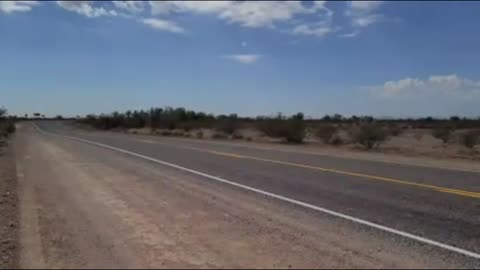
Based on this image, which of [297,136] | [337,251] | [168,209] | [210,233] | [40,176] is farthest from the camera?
[297,136]

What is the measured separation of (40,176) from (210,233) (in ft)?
35.1

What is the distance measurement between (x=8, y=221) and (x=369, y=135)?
28692 millimetres

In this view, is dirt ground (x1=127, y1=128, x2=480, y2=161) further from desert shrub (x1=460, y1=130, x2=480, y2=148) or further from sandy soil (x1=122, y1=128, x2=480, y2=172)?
desert shrub (x1=460, y1=130, x2=480, y2=148)

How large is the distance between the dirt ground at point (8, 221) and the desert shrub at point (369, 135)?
22.8 m

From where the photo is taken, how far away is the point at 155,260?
7148 millimetres

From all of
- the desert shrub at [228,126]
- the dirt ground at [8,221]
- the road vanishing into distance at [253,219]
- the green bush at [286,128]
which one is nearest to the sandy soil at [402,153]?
the green bush at [286,128]

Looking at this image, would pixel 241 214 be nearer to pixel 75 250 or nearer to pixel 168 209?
pixel 168 209

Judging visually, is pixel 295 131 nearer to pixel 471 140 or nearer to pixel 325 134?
pixel 325 134

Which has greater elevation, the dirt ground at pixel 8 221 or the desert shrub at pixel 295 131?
the desert shrub at pixel 295 131

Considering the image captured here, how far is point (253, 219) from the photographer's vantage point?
32.4 feet

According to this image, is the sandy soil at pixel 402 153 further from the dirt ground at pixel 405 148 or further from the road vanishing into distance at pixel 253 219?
the road vanishing into distance at pixel 253 219

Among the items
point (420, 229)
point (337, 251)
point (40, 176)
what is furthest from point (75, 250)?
point (40, 176)

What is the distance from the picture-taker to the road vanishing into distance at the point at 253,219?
7324 millimetres

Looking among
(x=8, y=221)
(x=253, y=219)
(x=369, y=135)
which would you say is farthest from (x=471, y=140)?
(x=8, y=221)
